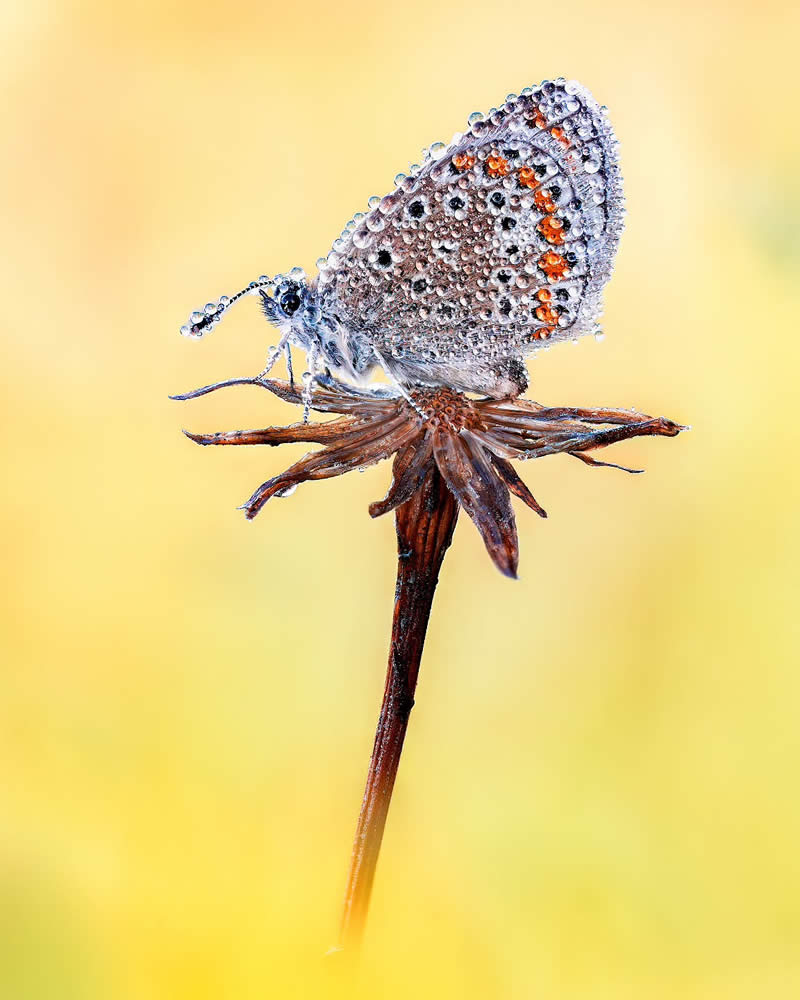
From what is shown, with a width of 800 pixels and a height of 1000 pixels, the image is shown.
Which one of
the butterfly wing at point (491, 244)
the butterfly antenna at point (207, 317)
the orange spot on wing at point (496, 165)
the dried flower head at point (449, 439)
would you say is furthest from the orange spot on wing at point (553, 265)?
the butterfly antenna at point (207, 317)

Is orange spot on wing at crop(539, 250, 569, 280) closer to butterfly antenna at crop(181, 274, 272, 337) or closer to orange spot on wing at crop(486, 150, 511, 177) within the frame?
orange spot on wing at crop(486, 150, 511, 177)

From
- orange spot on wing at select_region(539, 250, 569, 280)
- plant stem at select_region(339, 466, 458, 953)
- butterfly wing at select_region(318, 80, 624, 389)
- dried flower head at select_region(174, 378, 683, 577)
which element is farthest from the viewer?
orange spot on wing at select_region(539, 250, 569, 280)

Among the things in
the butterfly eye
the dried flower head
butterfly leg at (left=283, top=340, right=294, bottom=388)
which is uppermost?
the butterfly eye

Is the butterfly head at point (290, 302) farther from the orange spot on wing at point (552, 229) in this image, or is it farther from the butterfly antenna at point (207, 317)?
the orange spot on wing at point (552, 229)

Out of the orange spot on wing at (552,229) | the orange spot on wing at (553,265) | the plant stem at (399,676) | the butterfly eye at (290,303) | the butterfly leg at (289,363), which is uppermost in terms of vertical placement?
the orange spot on wing at (552,229)

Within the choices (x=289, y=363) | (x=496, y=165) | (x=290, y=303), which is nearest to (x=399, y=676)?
(x=289, y=363)

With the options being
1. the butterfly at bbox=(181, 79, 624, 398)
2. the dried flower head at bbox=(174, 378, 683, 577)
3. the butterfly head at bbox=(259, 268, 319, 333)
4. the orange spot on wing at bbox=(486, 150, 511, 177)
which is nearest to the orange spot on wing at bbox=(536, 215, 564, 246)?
the butterfly at bbox=(181, 79, 624, 398)
